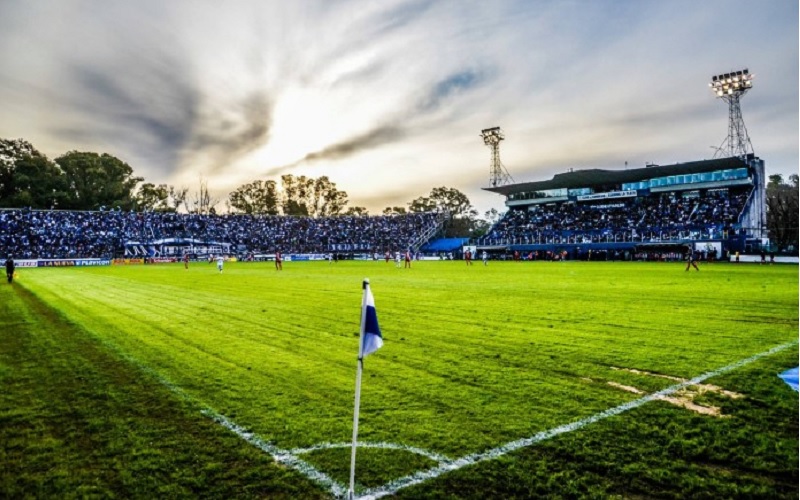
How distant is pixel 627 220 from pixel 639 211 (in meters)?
2.33

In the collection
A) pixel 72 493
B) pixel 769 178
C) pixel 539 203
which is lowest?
pixel 72 493

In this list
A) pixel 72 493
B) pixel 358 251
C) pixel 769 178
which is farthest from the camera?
pixel 769 178

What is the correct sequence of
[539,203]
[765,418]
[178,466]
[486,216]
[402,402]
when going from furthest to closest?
[486,216] < [539,203] < [402,402] < [765,418] < [178,466]

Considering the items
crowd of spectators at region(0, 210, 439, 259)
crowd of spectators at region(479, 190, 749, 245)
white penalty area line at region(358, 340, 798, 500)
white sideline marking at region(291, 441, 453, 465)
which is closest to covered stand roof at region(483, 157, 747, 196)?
crowd of spectators at region(479, 190, 749, 245)

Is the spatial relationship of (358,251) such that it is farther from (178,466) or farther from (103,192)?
(178,466)

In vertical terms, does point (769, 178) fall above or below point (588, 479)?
above

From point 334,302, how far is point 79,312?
23.1 ft

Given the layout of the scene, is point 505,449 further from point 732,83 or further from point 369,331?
point 732,83

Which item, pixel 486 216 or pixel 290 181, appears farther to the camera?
pixel 486 216

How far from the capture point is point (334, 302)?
47.9ft

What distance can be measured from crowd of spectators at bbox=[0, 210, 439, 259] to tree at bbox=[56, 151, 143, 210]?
25134 millimetres

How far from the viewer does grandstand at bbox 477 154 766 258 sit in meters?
53.2

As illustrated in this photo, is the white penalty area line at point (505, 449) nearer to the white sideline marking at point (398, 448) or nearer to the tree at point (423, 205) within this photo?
the white sideline marking at point (398, 448)

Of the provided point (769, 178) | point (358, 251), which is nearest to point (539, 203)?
point (358, 251)
